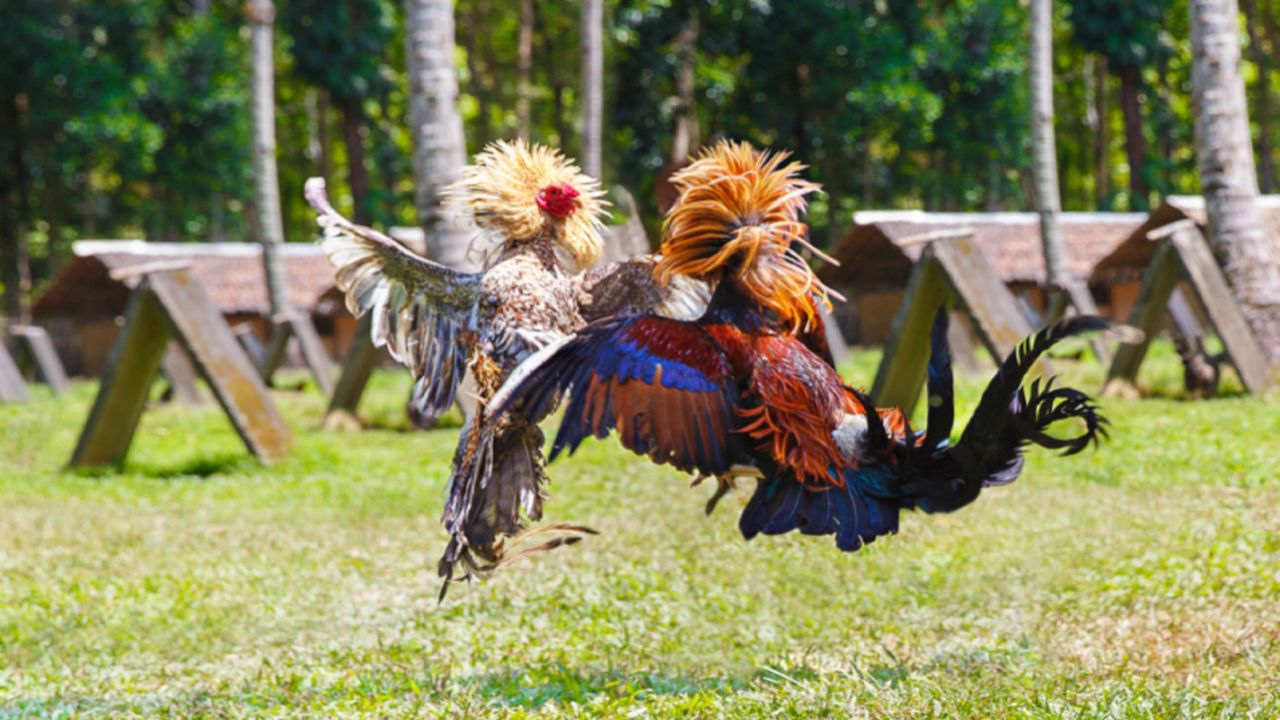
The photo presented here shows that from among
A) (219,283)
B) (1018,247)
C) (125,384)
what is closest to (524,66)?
(219,283)

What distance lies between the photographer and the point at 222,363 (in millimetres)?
11094

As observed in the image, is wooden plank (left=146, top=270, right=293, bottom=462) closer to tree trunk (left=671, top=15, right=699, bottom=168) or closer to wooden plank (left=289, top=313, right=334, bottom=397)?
wooden plank (left=289, top=313, right=334, bottom=397)

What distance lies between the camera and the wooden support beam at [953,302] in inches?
377

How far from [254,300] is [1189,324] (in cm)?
1965

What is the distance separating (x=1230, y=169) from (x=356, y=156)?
2616cm

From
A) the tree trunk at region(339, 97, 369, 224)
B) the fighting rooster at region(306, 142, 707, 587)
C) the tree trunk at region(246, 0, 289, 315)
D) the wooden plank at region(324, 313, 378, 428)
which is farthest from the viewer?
the tree trunk at region(339, 97, 369, 224)

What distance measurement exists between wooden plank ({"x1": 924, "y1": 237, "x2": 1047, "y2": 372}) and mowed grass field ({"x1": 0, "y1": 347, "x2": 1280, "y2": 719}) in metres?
0.96

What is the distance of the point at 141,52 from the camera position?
3250 centimetres

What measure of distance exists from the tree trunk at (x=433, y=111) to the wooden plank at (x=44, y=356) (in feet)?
35.6

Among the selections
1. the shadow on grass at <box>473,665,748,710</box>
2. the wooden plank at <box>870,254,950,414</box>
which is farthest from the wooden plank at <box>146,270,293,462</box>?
the shadow on grass at <box>473,665,748,710</box>

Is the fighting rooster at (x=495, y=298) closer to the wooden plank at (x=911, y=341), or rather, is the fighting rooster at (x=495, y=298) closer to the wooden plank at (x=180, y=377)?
the wooden plank at (x=911, y=341)

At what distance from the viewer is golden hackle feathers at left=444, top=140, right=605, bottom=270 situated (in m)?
4.97

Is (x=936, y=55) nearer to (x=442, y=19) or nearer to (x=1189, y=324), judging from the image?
(x=1189, y=324)

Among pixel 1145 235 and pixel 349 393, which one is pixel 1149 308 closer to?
pixel 349 393
